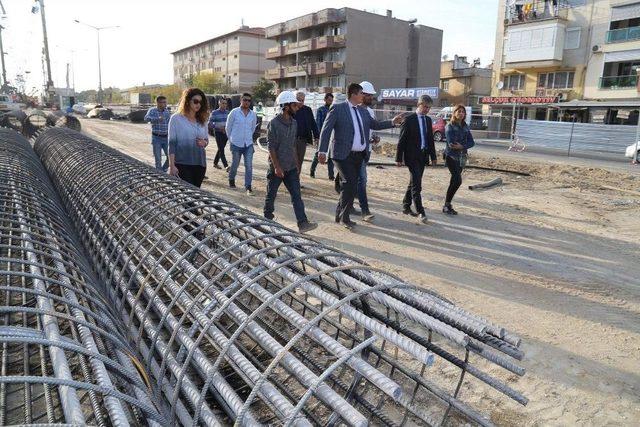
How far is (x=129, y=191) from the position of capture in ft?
13.9

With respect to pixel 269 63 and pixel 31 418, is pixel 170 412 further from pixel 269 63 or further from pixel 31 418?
pixel 269 63

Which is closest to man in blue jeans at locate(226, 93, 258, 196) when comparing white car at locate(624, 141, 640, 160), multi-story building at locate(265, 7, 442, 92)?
white car at locate(624, 141, 640, 160)

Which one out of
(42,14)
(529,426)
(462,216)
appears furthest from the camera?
(42,14)

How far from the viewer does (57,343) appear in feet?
4.82

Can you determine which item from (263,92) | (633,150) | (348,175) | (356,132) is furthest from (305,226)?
(263,92)

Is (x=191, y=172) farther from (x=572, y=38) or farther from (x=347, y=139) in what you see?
(x=572, y=38)

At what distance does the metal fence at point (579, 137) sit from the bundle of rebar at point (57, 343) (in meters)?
22.5

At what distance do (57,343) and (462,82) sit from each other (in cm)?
6322

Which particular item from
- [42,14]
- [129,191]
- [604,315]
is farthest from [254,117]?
[42,14]

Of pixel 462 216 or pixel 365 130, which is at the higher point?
pixel 365 130

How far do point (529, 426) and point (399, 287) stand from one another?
4.27 ft

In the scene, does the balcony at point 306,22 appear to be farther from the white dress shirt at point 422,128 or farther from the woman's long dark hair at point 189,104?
the woman's long dark hair at point 189,104

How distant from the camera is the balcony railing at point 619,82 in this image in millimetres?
31825

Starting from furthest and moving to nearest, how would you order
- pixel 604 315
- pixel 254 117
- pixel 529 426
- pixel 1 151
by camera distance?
1. pixel 254 117
2. pixel 1 151
3. pixel 604 315
4. pixel 529 426
